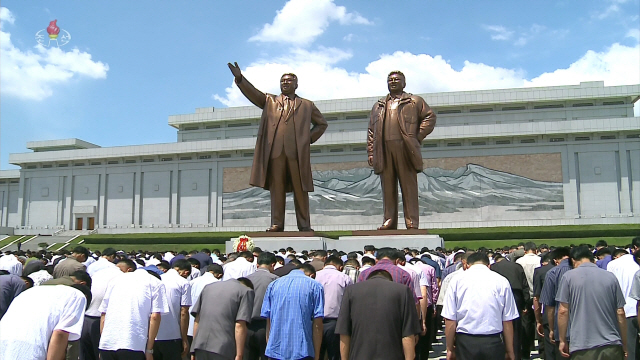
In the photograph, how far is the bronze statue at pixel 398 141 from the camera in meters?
11.9

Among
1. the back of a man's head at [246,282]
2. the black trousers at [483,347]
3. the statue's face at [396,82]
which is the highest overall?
the statue's face at [396,82]

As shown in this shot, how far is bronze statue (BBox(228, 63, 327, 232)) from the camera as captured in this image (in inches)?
475

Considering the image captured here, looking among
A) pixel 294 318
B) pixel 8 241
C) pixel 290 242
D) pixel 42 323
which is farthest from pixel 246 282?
pixel 8 241

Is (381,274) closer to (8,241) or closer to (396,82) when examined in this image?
(396,82)

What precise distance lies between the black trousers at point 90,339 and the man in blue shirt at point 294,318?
78.8 inches

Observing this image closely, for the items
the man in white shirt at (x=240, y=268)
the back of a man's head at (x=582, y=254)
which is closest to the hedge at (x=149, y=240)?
the man in white shirt at (x=240, y=268)

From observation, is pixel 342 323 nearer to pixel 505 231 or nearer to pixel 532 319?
pixel 532 319

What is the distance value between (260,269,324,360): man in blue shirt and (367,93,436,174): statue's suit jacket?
7.51 m

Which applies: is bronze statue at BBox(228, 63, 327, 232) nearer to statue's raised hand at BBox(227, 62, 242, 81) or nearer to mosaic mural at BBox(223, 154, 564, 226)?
statue's raised hand at BBox(227, 62, 242, 81)

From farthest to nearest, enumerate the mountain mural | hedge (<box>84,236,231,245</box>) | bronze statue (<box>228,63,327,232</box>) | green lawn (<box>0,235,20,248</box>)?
green lawn (<box>0,235,20,248</box>), the mountain mural, hedge (<box>84,236,231,245</box>), bronze statue (<box>228,63,327,232</box>)

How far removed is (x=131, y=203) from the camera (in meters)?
41.3

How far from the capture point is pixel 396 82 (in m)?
12.0

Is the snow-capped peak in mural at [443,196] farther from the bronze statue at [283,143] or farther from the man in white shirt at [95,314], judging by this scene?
the man in white shirt at [95,314]

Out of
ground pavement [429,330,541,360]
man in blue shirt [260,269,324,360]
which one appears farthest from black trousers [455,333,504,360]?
ground pavement [429,330,541,360]
